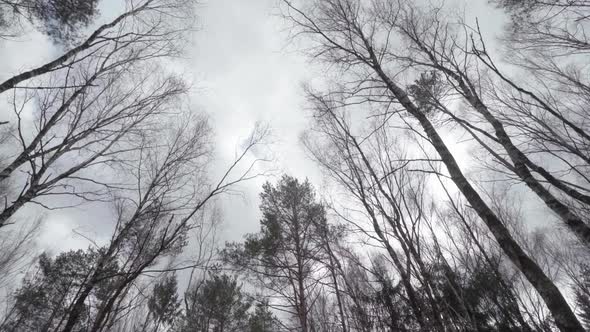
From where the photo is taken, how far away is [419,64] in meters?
5.70

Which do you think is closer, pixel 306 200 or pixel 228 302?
pixel 306 200

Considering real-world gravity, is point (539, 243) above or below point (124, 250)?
above

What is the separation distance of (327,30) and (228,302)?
14.5 meters

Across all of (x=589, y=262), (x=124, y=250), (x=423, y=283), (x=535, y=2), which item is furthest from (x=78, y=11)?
(x=589, y=262)

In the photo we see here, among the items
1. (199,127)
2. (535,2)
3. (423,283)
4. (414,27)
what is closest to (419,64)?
(414,27)

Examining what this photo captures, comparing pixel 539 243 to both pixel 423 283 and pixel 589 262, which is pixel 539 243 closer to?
pixel 589 262

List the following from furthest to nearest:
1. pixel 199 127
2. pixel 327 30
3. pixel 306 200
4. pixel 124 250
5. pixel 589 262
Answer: pixel 589 262 → pixel 306 200 → pixel 124 250 → pixel 199 127 → pixel 327 30

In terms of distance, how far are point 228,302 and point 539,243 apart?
15.3 metres

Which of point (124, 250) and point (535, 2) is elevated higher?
point (535, 2)

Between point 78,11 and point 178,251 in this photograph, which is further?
point 178,251

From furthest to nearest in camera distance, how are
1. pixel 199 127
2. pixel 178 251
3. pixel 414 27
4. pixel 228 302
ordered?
pixel 228 302 < pixel 178 251 < pixel 199 127 < pixel 414 27

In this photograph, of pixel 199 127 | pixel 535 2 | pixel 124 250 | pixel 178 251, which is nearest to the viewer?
pixel 535 2

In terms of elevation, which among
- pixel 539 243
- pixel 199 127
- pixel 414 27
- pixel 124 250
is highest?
pixel 414 27

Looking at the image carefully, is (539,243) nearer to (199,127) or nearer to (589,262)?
(589,262)
